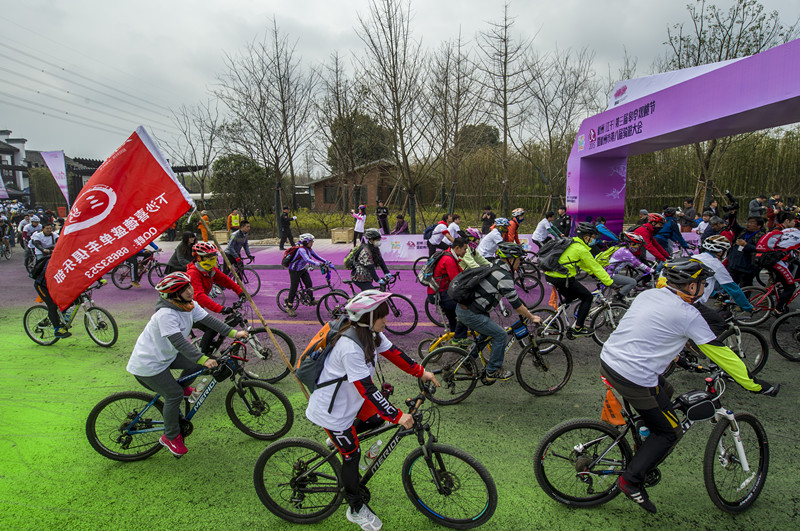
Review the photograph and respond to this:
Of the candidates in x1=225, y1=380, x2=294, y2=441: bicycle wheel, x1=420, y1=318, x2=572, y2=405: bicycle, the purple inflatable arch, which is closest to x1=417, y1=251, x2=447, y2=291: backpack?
x1=420, y1=318, x2=572, y2=405: bicycle

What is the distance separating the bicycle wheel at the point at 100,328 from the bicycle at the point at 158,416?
12.4 feet

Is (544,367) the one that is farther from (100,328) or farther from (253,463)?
(100,328)

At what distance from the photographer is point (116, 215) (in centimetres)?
461

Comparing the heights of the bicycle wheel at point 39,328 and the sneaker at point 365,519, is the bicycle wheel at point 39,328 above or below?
above

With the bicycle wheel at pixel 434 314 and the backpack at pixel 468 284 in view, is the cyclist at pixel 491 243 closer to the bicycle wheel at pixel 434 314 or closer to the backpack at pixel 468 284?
the bicycle wheel at pixel 434 314

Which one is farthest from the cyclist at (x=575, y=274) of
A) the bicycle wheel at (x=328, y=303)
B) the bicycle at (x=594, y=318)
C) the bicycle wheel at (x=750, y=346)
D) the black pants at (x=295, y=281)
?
the black pants at (x=295, y=281)

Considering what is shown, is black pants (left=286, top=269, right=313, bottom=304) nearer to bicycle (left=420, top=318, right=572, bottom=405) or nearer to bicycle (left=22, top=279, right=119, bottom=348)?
bicycle (left=22, top=279, right=119, bottom=348)

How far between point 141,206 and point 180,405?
7.04 ft

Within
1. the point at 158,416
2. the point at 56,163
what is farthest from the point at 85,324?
the point at 56,163

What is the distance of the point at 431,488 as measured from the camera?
3.36 meters

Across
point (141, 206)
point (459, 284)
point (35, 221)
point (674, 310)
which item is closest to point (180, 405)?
point (141, 206)

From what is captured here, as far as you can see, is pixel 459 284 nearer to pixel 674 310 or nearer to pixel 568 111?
pixel 674 310

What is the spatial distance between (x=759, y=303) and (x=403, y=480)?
23.2 feet

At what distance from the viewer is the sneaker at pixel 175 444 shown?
4188mm
